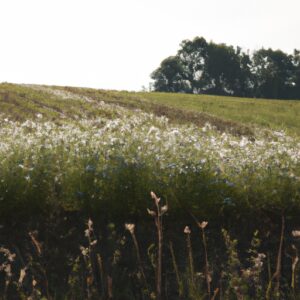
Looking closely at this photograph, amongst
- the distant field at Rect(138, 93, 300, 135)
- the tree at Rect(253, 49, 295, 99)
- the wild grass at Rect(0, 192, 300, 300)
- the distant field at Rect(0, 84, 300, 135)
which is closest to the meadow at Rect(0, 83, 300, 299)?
the wild grass at Rect(0, 192, 300, 300)

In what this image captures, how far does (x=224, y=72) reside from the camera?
7706cm

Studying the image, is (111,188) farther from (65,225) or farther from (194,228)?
(194,228)

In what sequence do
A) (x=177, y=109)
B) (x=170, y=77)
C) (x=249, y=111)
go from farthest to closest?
(x=170, y=77) < (x=249, y=111) < (x=177, y=109)

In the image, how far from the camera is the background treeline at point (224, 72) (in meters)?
76.2

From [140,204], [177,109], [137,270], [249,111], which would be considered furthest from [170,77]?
[137,270]

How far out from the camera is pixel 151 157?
6965 millimetres

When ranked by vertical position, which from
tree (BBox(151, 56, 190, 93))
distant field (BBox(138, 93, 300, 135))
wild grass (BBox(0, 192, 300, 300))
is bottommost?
wild grass (BBox(0, 192, 300, 300))

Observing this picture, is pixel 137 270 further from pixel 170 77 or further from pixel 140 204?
pixel 170 77

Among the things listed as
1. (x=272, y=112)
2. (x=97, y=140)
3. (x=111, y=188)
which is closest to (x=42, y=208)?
(x=111, y=188)

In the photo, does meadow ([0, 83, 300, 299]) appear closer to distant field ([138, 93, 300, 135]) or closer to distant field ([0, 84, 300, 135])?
distant field ([0, 84, 300, 135])

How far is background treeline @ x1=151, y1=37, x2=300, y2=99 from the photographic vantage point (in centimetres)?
7619

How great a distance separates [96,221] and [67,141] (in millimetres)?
1688

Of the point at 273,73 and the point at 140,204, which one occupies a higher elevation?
the point at 273,73

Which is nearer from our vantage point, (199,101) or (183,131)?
(183,131)
